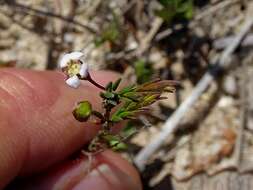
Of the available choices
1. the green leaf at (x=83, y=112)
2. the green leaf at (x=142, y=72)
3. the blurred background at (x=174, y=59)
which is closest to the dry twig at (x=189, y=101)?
the blurred background at (x=174, y=59)

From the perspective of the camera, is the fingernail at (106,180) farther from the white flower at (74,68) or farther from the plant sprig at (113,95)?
the white flower at (74,68)

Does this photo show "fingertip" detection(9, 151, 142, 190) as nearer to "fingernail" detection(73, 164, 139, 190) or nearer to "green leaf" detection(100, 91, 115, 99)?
"fingernail" detection(73, 164, 139, 190)

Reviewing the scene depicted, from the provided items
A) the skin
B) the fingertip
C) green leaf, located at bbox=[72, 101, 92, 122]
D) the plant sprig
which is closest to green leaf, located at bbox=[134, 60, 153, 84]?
the skin

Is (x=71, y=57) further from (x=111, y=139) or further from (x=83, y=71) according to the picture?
(x=111, y=139)

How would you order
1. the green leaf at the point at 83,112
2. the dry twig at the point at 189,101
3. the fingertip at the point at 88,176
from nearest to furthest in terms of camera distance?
the green leaf at the point at 83,112 < the fingertip at the point at 88,176 < the dry twig at the point at 189,101

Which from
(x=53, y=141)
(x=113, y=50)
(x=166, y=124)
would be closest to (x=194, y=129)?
(x=166, y=124)

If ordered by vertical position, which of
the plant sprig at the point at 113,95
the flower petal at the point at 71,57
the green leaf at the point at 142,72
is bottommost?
the plant sprig at the point at 113,95
